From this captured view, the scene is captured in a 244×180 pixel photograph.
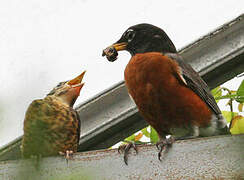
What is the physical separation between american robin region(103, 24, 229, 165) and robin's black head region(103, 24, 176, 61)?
40 mm

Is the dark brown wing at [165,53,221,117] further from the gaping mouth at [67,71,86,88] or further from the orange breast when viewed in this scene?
the gaping mouth at [67,71,86,88]

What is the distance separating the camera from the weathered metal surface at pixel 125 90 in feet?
4.31

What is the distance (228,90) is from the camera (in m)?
1.40

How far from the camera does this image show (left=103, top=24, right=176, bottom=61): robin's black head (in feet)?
4.41

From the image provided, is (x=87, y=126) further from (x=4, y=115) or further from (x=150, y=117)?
(x=4, y=115)

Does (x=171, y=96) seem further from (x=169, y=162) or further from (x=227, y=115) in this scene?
(x=169, y=162)

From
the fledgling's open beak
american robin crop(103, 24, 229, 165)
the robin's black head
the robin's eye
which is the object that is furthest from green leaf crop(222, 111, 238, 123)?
the fledgling's open beak

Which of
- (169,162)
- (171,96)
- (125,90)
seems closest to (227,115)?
(171,96)

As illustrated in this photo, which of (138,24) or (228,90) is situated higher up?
(138,24)

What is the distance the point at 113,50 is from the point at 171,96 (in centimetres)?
25

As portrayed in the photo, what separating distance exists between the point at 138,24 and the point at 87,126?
426mm

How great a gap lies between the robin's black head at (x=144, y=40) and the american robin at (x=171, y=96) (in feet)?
0.13

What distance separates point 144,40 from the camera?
1.40 meters

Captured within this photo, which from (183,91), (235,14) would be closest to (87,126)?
(183,91)
